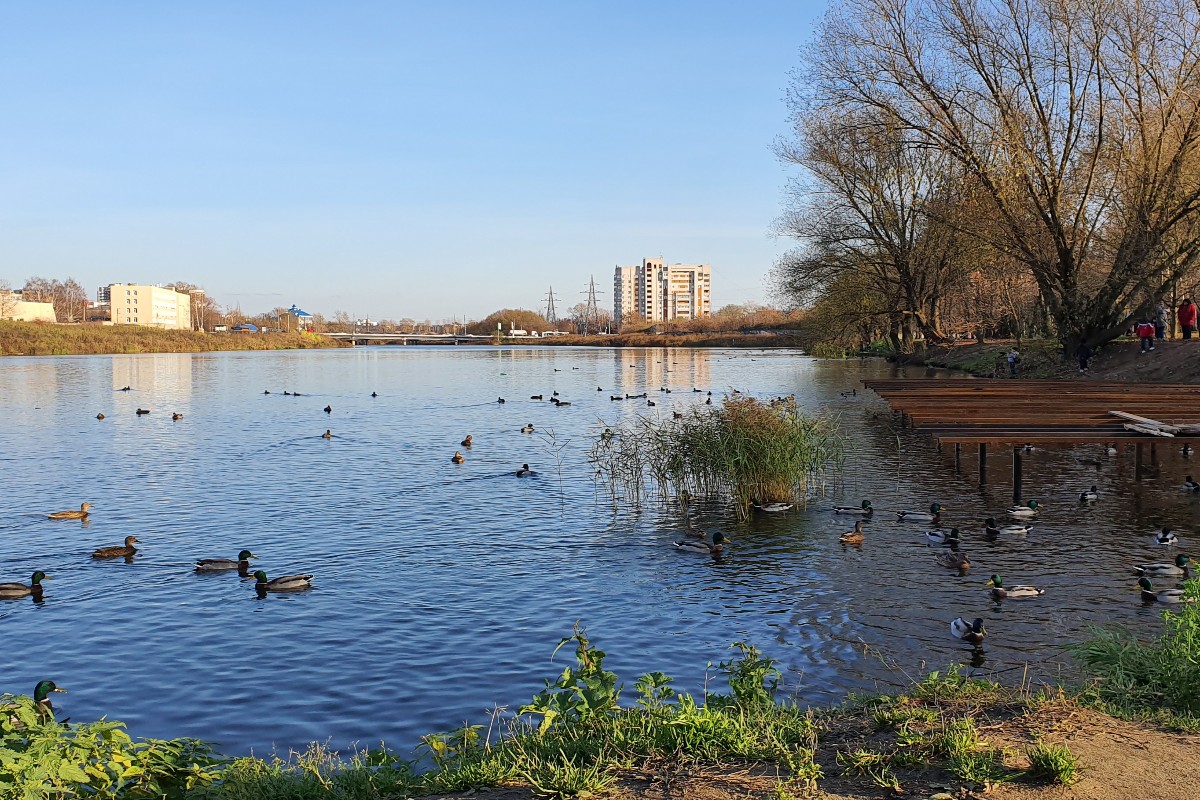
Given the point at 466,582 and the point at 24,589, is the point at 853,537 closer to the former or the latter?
the point at 466,582

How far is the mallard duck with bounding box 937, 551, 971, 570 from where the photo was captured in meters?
13.6

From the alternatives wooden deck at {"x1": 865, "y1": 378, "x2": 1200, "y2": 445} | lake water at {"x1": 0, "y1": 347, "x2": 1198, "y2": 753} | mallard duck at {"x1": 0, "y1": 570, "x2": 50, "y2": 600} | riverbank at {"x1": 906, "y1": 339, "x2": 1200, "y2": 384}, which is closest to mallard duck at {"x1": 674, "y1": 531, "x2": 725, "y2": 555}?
lake water at {"x1": 0, "y1": 347, "x2": 1198, "y2": 753}

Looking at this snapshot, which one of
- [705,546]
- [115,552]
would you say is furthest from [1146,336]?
[115,552]

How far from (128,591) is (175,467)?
43.2 feet

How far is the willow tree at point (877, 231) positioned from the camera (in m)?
51.5

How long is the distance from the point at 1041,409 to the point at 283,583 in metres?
18.3

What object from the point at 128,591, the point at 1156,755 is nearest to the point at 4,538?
the point at 128,591

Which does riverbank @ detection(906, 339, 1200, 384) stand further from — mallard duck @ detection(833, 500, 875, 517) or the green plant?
the green plant

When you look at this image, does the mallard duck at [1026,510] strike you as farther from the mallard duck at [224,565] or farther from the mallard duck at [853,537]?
the mallard duck at [224,565]

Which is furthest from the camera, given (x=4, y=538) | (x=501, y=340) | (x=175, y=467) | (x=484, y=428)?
(x=501, y=340)

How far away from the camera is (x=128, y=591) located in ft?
44.8

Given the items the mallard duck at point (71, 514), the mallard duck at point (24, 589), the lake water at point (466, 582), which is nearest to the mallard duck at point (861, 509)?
the lake water at point (466, 582)

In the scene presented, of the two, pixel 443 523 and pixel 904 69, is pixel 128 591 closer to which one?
pixel 443 523

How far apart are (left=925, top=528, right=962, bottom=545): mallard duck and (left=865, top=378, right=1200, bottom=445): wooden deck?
415 centimetres
